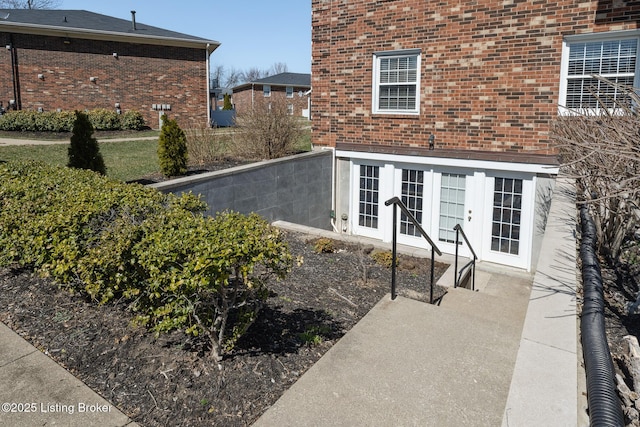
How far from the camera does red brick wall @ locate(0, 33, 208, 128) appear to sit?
22.5m

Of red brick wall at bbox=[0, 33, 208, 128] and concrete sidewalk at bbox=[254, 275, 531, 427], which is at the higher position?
red brick wall at bbox=[0, 33, 208, 128]

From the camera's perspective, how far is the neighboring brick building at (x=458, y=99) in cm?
899

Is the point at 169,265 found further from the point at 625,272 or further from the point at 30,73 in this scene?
the point at 30,73

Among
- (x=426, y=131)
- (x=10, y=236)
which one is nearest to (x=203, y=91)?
(x=426, y=131)

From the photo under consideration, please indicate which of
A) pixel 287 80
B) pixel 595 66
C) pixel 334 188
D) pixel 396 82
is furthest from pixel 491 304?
pixel 287 80

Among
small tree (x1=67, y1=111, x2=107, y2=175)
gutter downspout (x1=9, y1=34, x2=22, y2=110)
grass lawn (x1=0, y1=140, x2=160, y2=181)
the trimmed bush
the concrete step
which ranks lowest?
the concrete step

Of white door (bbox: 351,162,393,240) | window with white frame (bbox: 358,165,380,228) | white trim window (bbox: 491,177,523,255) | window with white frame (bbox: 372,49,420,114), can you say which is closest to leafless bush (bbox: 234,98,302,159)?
white door (bbox: 351,162,393,240)

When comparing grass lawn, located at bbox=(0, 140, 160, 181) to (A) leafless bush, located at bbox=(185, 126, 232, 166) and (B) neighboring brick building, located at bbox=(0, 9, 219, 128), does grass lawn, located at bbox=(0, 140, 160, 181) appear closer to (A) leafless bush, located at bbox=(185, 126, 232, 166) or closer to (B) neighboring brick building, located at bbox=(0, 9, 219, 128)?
(A) leafless bush, located at bbox=(185, 126, 232, 166)

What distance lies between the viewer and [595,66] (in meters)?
8.89

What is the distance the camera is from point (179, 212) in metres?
4.22

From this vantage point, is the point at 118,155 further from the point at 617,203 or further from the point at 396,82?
the point at 617,203

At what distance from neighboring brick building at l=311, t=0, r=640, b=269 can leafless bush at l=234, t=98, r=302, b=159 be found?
1031 mm

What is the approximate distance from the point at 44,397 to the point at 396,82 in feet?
31.0

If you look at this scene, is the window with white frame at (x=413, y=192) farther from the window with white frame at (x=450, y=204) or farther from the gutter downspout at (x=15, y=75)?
the gutter downspout at (x=15, y=75)
